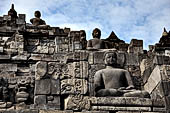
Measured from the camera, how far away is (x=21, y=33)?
67.4 ft

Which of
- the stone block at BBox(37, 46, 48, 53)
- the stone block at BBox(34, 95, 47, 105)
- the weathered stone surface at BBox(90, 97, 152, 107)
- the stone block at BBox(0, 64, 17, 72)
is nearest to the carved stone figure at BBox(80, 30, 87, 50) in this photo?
the stone block at BBox(37, 46, 48, 53)

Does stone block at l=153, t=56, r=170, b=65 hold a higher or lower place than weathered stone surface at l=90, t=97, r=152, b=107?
higher

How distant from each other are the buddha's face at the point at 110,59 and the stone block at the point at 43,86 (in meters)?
2.57

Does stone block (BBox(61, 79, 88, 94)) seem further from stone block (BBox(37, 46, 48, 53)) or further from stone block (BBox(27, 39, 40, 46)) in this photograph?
stone block (BBox(27, 39, 40, 46))

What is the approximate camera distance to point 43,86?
1184 centimetres

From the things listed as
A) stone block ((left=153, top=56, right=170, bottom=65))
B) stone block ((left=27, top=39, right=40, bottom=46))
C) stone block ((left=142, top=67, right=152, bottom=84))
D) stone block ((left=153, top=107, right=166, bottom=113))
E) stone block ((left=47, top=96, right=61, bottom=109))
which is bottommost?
stone block ((left=153, top=107, right=166, bottom=113))

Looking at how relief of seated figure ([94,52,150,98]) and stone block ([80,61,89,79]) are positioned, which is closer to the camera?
relief of seated figure ([94,52,150,98])

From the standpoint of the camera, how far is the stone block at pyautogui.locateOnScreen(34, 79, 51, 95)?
38.4 feet

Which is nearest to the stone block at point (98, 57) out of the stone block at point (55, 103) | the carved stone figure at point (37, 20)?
the stone block at point (55, 103)

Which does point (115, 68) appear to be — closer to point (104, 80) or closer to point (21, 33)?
point (104, 80)

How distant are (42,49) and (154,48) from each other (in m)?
6.99

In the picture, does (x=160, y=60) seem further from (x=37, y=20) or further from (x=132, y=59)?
(x=37, y=20)

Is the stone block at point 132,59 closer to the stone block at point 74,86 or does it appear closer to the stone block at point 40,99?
the stone block at point 74,86

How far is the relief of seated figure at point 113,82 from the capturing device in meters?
12.1
